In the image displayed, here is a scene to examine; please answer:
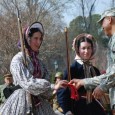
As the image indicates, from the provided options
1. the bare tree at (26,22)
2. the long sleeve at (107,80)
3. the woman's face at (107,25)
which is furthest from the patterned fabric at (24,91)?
the bare tree at (26,22)

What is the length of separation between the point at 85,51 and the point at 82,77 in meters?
0.30

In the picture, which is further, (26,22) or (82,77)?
(26,22)

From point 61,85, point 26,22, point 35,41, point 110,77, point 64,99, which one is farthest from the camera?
point 26,22

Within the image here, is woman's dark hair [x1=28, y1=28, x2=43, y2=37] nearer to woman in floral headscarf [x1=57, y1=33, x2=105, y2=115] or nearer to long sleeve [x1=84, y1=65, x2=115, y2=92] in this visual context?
woman in floral headscarf [x1=57, y1=33, x2=105, y2=115]

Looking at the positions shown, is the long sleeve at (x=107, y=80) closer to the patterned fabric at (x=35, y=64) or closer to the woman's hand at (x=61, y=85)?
the woman's hand at (x=61, y=85)

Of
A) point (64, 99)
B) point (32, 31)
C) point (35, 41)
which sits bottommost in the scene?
point (64, 99)

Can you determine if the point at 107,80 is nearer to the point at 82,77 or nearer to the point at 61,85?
the point at 61,85

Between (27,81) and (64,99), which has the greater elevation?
(27,81)

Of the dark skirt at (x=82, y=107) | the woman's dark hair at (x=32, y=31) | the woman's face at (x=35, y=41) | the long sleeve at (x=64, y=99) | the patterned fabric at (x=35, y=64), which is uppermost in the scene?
the woman's dark hair at (x=32, y=31)

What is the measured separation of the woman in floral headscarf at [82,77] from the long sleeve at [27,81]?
1.71 ft

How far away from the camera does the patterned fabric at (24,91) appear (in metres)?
4.30

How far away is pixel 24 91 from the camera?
4445 millimetres

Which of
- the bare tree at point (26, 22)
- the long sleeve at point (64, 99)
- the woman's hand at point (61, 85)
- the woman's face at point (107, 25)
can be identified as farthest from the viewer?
the bare tree at point (26, 22)

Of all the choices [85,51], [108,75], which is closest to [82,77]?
[85,51]
